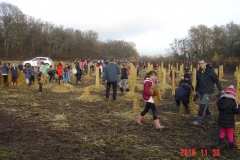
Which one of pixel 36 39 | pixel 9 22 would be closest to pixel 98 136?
pixel 9 22

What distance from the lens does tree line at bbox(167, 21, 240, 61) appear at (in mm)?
47656

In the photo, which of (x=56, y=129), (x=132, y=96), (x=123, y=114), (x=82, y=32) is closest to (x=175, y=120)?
(x=123, y=114)

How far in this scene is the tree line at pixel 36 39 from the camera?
4475cm

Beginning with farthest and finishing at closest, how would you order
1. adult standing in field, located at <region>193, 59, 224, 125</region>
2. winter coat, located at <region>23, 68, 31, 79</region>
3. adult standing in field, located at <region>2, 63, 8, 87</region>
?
winter coat, located at <region>23, 68, 31, 79</region>
adult standing in field, located at <region>2, 63, 8, 87</region>
adult standing in field, located at <region>193, 59, 224, 125</region>

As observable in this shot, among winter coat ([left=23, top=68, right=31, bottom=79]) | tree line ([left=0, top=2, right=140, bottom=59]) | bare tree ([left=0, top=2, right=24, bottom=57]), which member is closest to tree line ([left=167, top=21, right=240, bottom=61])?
tree line ([left=0, top=2, right=140, bottom=59])

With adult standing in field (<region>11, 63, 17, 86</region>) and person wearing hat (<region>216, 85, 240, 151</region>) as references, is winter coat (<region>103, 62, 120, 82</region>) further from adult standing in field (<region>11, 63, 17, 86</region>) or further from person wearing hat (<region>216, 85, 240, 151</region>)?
adult standing in field (<region>11, 63, 17, 86</region>)

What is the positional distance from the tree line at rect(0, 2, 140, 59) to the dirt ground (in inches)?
1588

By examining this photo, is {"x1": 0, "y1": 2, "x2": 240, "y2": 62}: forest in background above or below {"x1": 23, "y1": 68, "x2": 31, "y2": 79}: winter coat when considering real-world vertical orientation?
above

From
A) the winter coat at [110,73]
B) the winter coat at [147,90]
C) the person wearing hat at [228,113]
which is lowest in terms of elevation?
the person wearing hat at [228,113]

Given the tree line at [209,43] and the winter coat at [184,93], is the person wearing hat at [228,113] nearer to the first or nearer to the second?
the winter coat at [184,93]

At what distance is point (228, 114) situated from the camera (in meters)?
5.02

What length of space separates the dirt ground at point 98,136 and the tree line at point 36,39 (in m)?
40.3

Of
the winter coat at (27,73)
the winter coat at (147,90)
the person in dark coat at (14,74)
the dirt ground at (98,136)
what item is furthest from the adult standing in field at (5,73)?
the winter coat at (147,90)

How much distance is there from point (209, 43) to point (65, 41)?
1152 inches
